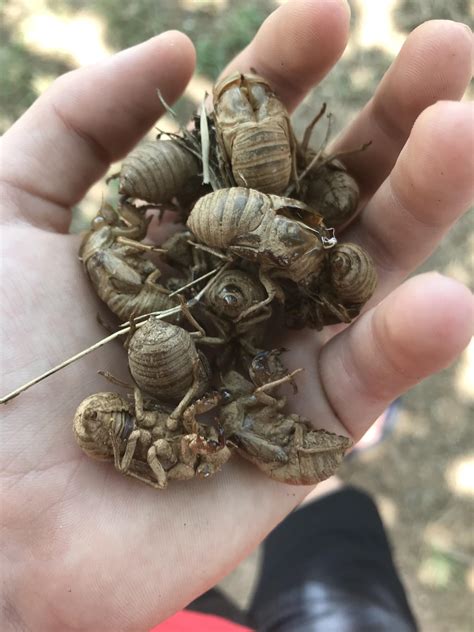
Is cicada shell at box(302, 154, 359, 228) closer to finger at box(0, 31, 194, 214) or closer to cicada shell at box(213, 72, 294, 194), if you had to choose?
cicada shell at box(213, 72, 294, 194)

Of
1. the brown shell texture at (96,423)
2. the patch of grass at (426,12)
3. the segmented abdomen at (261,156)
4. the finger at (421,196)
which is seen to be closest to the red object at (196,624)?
the brown shell texture at (96,423)

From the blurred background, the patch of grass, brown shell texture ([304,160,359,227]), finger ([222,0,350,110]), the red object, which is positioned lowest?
the red object

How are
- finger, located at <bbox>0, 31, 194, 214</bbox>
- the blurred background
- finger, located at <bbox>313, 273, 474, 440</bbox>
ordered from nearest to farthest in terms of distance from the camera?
finger, located at <bbox>313, 273, 474, 440</bbox> < finger, located at <bbox>0, 31, 194, 214</bbox> < the blurred background

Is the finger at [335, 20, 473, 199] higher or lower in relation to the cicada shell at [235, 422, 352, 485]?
higher

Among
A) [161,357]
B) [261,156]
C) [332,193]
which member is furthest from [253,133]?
[161,357]

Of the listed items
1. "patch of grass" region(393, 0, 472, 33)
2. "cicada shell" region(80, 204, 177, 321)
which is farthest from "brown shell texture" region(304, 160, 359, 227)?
"patch of grass" region(393, 0, 472, 33)

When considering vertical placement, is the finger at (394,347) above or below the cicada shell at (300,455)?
above

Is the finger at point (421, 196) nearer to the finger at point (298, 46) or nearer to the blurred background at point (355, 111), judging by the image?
the finger at point (298, 46)
